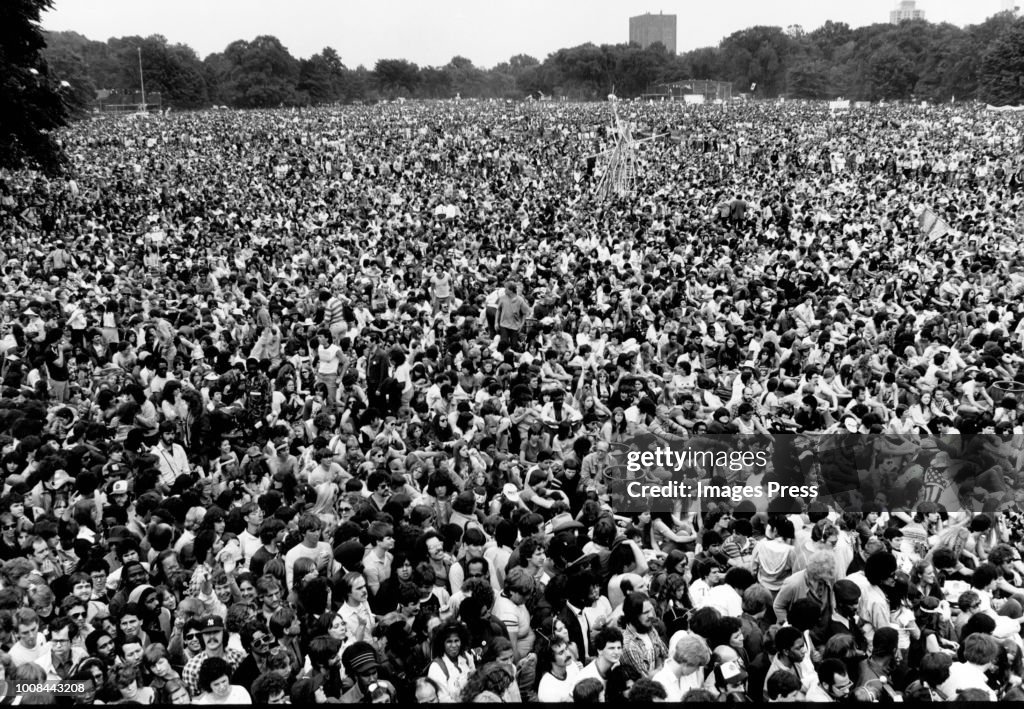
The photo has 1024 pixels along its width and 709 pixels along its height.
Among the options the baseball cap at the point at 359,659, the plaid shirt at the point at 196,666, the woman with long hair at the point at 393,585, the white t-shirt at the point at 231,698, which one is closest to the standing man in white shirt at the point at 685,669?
the baseball cap at the point at 359,659

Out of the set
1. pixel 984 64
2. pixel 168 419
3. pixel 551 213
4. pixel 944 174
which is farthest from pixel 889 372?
pixel 984 64

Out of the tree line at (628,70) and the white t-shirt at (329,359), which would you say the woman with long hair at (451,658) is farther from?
the tree line at (628,70)

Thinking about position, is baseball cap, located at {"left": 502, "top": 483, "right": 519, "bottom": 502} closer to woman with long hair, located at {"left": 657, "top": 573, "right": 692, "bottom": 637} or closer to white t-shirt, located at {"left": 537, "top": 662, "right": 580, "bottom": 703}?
woman with long hair, located at {"left": 657, "top": 573, "right": 692, "bottom": 637}

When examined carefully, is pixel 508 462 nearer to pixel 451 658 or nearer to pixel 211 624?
pixel 451 658

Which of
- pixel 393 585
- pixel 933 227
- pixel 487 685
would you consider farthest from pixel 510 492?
pixel 933 227

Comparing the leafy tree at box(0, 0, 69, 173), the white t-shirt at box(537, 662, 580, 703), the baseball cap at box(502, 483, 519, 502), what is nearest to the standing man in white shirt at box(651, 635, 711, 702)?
the white t-shirt at box(537, 662, 580, 703)
